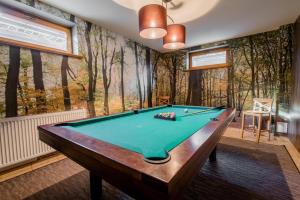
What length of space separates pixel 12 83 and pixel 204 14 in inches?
127

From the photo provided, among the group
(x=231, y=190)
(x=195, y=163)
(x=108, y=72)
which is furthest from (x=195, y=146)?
(x=108, y=72)

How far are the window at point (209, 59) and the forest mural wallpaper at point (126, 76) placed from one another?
0.57 ft

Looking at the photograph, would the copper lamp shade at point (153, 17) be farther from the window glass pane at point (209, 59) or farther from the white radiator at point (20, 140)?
the window glass pane at point (209, 59)

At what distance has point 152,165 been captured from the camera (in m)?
0.63

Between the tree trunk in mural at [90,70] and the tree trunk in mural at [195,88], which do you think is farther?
the tree trunk in mural at [195,88]

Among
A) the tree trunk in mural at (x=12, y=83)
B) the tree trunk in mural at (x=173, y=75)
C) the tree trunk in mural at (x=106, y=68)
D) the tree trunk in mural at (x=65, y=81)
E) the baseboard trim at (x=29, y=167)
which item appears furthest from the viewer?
the tree trunk in mural at (x=173, y=75)

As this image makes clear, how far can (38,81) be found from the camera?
7.33 feet

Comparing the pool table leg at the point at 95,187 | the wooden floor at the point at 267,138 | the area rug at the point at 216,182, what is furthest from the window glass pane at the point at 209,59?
the pool table leg at the point at 95,187

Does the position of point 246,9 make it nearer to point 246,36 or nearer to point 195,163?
point 246,36

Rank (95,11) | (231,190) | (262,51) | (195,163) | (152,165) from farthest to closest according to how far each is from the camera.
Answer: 1. (262,51)
2. (95,11)
3. (231,190)
4. (195,163)
5. (152,165)

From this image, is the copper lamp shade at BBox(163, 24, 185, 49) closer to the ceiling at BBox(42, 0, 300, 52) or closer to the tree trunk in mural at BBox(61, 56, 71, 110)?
the ceiling at BBox(42, 0, 300, 52)

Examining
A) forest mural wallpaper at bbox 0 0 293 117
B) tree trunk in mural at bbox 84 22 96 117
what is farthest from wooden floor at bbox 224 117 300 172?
tree trunk in mural at bbox 84 22 96 117

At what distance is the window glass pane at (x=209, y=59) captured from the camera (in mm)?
4156

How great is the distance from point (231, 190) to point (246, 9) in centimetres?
284
